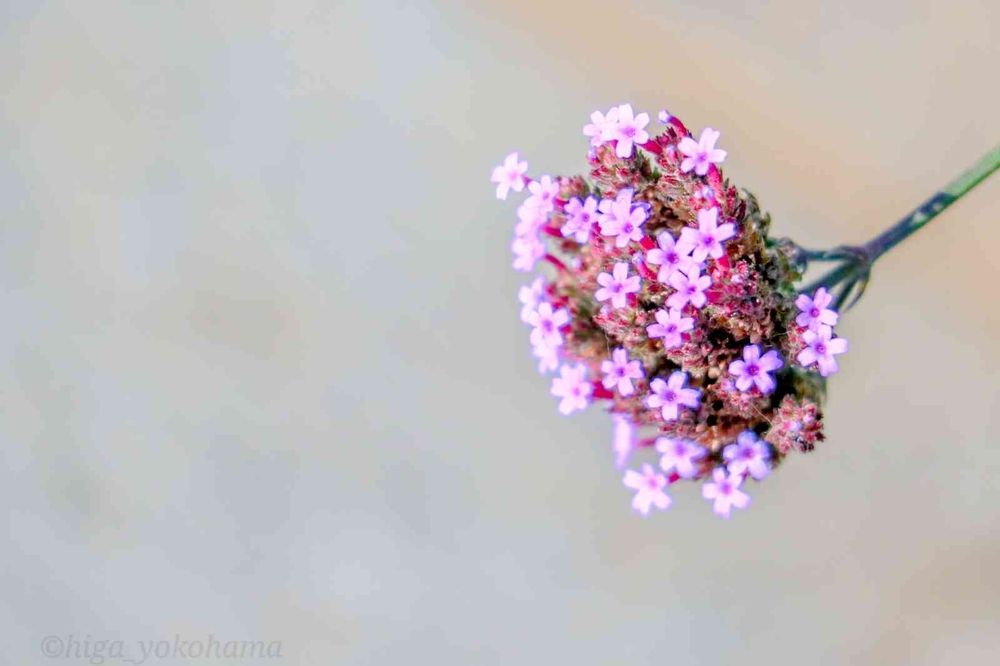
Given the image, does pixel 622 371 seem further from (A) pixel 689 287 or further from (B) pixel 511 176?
(B) pixel 511 176

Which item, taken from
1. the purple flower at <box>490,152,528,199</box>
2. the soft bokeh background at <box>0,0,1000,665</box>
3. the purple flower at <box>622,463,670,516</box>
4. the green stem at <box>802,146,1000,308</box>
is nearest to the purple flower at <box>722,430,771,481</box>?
the purple flower at <box>622,463,670,516</box>

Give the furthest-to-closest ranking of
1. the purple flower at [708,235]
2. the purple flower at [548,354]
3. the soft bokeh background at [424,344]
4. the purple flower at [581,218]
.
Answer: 1. the soft bokeh background at [424,344]
2. the purple flower at [548,354]
3. the purple flower at [581,218]
4. the purple flower at [708,235]

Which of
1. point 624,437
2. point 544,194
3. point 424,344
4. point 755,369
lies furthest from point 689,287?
point 424,344

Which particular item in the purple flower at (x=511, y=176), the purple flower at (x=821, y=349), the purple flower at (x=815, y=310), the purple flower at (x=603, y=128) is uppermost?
the purple flower at (x=511, y=176)

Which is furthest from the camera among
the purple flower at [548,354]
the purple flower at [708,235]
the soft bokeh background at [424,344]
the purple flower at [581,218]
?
the soft bokeh background at [424,344]

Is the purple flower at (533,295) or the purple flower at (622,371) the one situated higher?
the purple flower at (533,295)

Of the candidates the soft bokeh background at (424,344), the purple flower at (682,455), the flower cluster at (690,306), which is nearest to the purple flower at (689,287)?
the flower cluster at (690,306)

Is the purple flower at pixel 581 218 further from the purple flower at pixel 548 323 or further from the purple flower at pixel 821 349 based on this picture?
the purple flower at pixel 821 349
